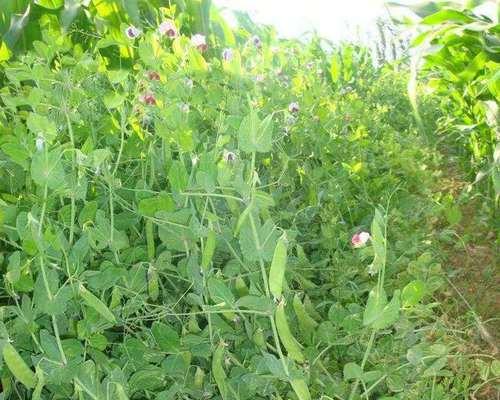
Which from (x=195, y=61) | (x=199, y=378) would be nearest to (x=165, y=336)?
(x=199, y=378)

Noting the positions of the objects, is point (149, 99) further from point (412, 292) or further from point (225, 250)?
point (412, 292)

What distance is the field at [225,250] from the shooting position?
981 mm

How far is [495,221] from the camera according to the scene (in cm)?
220

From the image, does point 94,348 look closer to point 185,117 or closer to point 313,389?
point 313,389

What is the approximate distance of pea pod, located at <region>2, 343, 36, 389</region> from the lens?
0.92 metres

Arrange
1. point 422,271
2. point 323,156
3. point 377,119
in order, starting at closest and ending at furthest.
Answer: point 422,271
point 323,156
point 377,119

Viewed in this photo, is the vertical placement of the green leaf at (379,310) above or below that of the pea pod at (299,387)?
above

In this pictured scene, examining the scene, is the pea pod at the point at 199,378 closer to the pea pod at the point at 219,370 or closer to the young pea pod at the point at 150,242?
the pea pod at the point at 219,370

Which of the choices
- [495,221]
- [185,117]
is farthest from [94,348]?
[495,221]

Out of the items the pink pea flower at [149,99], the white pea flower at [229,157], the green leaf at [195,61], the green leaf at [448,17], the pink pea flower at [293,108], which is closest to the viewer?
the white pea flower at [229,157]

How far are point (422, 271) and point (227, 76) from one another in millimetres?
802

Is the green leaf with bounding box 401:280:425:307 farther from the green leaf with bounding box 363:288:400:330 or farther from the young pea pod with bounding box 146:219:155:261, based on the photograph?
the young pea pod with bounding box 146:219:155:261

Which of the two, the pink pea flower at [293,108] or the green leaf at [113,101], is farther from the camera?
the pink pea flower at [293,108]

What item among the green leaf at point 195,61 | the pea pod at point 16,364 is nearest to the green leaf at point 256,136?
the pea pod at point 16,364
